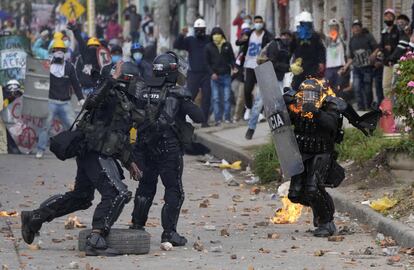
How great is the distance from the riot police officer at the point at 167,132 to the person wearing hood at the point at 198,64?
13788 millimetres

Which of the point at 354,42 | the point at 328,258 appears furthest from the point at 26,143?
the point at 328,258

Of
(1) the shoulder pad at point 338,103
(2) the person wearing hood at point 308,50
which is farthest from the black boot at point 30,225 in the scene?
(2) the person wearing hood at point 308,50

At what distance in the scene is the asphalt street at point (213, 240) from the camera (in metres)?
11.2

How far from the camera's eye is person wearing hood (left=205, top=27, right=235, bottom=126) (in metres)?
25.9

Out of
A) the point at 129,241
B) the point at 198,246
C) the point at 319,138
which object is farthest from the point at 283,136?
the point at 129,241

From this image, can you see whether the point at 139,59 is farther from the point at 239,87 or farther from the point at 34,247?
the point at 34,247

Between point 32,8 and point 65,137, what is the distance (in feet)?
165

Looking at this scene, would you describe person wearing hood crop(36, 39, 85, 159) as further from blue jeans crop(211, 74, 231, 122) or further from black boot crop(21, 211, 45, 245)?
black boot crop(21, 211, 45, 245)

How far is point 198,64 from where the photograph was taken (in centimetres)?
2641

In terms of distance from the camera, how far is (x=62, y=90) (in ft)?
71.2

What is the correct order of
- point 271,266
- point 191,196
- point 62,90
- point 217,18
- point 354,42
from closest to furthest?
point 271,266 < point 191,196 < point 62,90 < point 354,42 < point 217,18

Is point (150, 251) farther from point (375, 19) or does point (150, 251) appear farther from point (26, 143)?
point (375, 19)

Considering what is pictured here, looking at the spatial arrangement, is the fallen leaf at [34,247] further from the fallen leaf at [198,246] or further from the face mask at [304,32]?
the face mask at [304,32]

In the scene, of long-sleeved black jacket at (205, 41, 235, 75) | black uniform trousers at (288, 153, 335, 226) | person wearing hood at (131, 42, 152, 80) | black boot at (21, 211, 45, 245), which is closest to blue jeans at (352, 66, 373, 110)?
long-sleeved black jacket at (205, 41, 235, 75)
